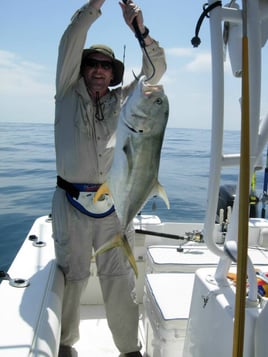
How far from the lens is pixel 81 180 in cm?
254

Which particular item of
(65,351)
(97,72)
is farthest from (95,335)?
(97,72)

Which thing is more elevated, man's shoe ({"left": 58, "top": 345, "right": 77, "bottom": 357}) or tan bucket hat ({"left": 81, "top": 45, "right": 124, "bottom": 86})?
tan bucket hat ({"left": 81, "top": 45, "right": 124, "bottom": 86})

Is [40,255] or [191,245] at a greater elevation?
[40,255]

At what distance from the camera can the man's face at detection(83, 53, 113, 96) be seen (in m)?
2.55

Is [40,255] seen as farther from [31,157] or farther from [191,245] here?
[31,157]

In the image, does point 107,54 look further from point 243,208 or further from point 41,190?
point 41,190

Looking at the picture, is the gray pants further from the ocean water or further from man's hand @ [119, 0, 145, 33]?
the ocean water

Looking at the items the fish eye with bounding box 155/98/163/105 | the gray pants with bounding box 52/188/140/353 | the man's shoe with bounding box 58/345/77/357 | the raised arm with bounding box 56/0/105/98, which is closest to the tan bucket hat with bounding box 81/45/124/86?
the raised arm with bounding box 56/0/105/98

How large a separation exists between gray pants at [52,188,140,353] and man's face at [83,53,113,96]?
2.59 ft

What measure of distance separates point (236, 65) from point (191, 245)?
8.97 feet

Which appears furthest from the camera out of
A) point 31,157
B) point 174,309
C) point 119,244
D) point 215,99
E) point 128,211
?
point 31,157

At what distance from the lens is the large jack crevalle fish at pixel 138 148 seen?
1467mm

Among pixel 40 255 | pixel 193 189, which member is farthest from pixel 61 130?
pixel 193 189

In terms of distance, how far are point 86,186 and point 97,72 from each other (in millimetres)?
806
